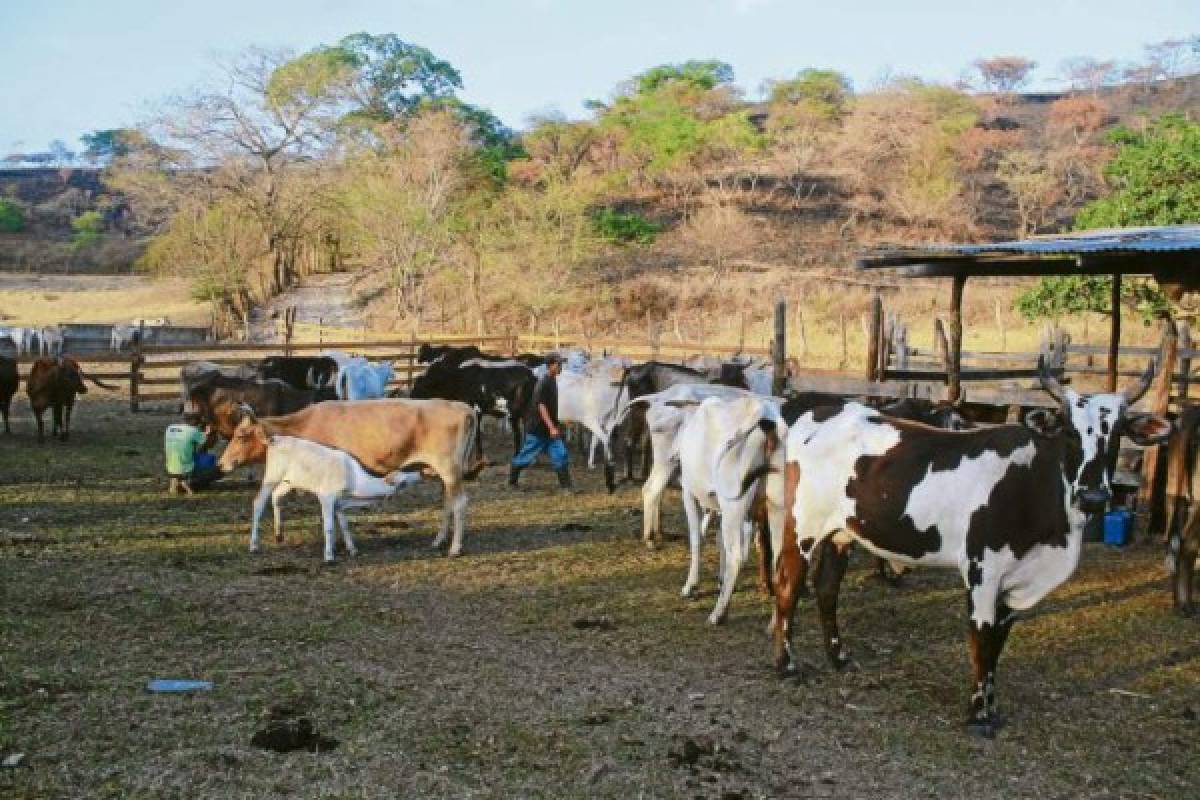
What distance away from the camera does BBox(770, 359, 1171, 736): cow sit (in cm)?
596

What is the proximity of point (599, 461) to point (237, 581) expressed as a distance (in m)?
8.01

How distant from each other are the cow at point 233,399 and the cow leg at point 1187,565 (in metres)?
9.62

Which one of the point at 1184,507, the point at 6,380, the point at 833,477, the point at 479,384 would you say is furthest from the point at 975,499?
the point at 6,380

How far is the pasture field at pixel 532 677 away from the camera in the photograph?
5125mm

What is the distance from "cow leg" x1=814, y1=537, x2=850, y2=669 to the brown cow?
3.98 metres

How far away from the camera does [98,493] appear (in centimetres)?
1193

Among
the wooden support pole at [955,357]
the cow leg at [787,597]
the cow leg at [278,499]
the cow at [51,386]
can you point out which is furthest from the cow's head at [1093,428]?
the cow at [51,386]

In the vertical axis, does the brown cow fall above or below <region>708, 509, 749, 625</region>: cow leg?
above

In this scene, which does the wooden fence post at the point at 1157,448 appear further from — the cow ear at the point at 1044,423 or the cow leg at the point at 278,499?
the cow leg at the point at 278,499

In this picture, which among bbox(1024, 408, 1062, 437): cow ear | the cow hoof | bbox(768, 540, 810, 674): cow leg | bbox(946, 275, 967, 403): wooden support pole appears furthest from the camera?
bbox(946, 275, 967, 403): wooden support pole

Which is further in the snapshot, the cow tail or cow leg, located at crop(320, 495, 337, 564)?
the cow tail

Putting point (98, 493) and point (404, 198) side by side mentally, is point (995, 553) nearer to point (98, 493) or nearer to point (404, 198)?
point (98, 493)

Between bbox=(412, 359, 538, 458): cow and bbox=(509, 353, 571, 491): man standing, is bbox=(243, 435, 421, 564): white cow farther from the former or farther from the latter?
bbox=(412, 359, 538, 458): cow

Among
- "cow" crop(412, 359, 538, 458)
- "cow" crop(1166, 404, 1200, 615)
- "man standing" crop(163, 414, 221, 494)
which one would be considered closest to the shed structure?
"cow" crop(1166, 404, 1200, 615)
